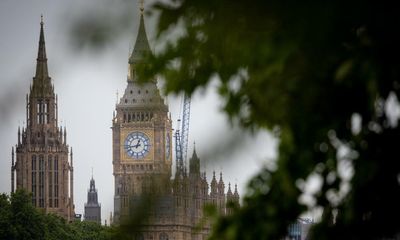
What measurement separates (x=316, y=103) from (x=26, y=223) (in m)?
153

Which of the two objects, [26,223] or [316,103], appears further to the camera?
[26,223]

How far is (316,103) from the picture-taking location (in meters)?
8.30

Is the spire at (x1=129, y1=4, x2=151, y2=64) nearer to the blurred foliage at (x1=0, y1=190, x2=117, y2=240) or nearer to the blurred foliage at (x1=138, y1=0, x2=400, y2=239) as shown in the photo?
the blurred foliage at (x1=138, y1=0, x2=400, y2=239)

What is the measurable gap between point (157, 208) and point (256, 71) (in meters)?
0.88

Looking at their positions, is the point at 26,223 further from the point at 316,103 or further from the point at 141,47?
the point at 316,103

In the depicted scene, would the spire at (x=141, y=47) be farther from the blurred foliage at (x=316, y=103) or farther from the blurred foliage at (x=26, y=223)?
the blurred foliage at (x=26, y=223)

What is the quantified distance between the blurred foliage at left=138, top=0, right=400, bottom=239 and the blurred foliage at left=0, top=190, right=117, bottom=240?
458ft

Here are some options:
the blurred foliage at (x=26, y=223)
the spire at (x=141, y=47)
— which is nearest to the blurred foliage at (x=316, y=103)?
the spire at (x=141, y=47)

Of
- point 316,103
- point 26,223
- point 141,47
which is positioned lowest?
point 316,103

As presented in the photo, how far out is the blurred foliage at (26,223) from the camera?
509 feet

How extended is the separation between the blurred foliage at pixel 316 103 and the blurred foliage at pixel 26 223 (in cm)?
13961

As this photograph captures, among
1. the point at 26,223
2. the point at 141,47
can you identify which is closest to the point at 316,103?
the point at 141,47

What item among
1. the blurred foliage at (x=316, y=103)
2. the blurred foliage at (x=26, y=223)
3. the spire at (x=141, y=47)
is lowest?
the blurred foliage at (x=316, y=103)

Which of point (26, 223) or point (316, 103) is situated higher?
point (26, 223)
